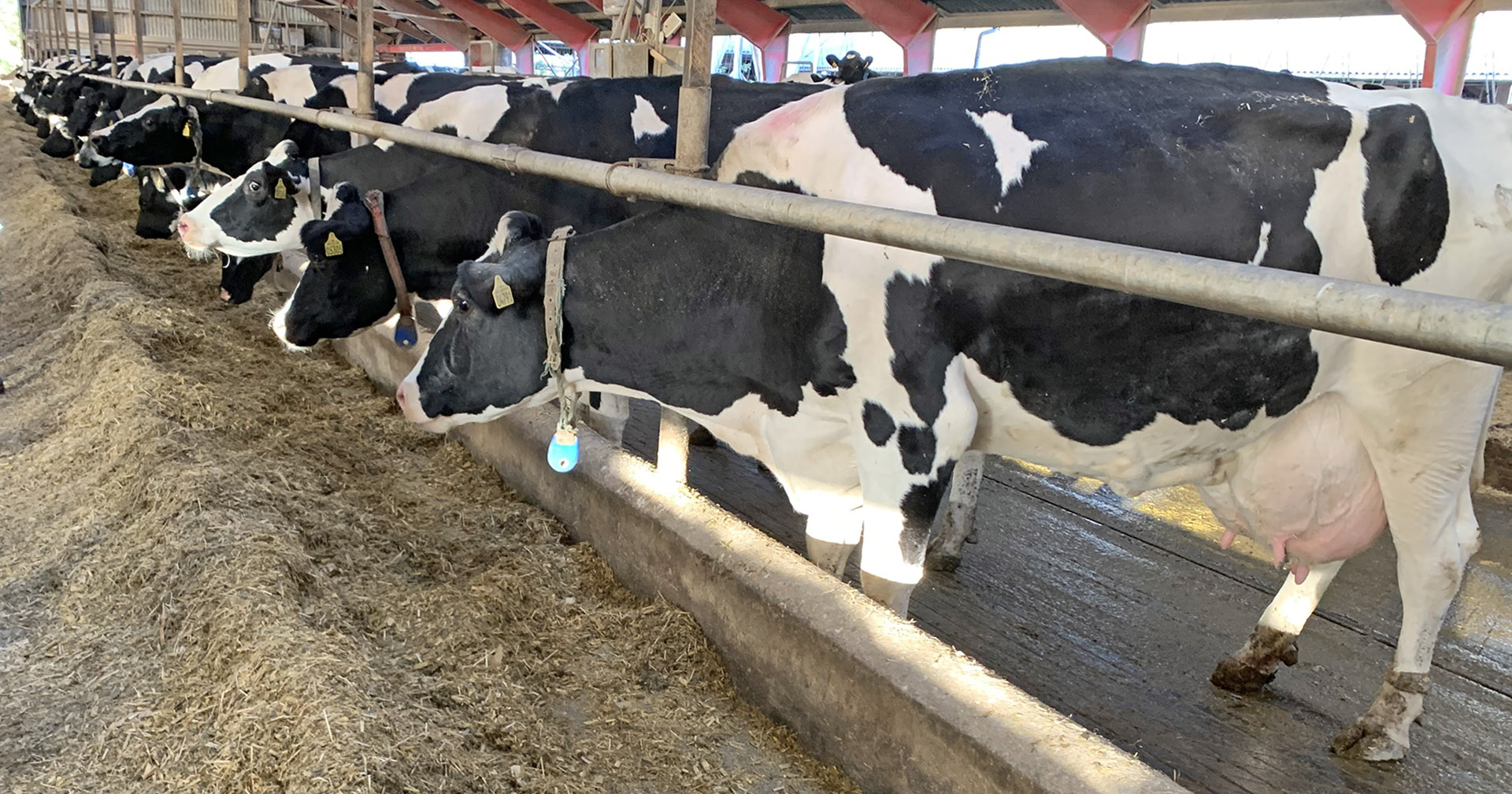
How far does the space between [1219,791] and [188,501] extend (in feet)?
11.4

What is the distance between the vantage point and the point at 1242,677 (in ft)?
11.5

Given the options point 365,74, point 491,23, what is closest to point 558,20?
point 491,23

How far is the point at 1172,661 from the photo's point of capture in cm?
373

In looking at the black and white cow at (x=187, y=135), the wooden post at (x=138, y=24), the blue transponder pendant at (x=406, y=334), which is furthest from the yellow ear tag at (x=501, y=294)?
the wooden post at (x=138, y=24)

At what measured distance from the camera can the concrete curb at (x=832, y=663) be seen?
221cm

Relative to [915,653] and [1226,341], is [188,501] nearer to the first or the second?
[915,653]

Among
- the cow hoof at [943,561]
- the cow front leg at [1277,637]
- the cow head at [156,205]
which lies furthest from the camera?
the cow head at [156,205]

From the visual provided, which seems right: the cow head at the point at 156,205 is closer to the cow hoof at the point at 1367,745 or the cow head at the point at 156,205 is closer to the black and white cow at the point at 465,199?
the black and white cow at the point at 465,199

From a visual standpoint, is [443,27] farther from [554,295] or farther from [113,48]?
[554,295]

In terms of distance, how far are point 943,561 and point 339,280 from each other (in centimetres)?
293

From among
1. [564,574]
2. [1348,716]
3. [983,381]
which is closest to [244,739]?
[564,574]

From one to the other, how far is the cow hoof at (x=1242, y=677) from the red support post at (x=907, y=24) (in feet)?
50.5

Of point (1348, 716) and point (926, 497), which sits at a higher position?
point (926, 497)

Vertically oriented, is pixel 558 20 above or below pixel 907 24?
above
